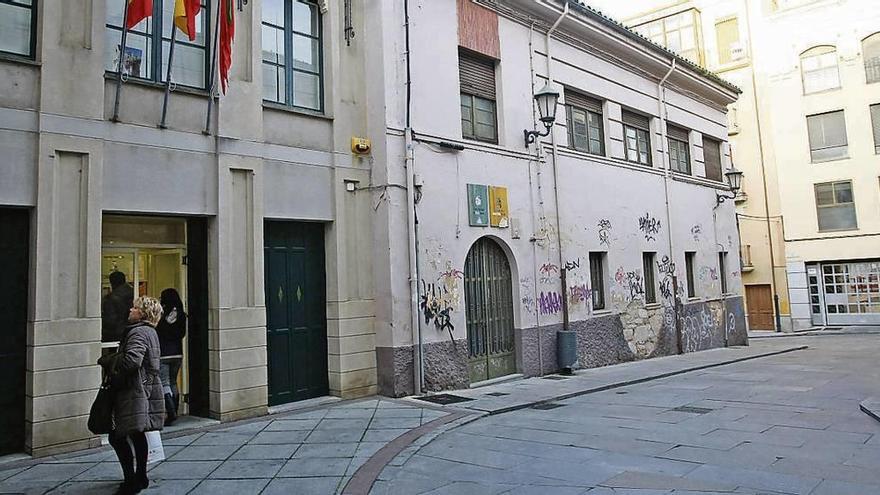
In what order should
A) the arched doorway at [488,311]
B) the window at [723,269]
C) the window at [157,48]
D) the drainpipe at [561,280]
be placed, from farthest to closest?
the window at [723,269]
the drainpipe at [561,280]
the arched doorway at [488,311]
the window at [157,48]

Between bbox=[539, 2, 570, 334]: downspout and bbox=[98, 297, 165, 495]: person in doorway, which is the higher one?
bbox=[539, 2, 570, 334]: downspout

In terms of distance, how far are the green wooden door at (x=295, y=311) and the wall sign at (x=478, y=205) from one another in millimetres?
2699

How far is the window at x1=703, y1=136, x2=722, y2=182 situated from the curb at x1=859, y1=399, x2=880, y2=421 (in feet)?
36.7

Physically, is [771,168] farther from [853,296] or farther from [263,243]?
[263,243]

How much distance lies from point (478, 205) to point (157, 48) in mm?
5499

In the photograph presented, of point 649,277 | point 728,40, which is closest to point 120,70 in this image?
point 649,277

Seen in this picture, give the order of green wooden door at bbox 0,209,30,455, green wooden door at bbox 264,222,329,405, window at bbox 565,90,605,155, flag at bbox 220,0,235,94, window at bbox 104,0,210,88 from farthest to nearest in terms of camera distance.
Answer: window at bbox 565,90,605,155
green wooden door at bbox 264,222,329,405
flag at bbox 220,0,235,94
window at bbox 104,0,210,88
green wooden door at bbox 0,209,30,455

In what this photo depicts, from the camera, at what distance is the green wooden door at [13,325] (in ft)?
21.9

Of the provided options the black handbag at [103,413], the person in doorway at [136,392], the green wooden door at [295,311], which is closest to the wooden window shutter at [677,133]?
the green wooden door at [295,311]

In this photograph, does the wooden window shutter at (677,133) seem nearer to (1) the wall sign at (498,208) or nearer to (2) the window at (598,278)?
(2) the window at (598,278)

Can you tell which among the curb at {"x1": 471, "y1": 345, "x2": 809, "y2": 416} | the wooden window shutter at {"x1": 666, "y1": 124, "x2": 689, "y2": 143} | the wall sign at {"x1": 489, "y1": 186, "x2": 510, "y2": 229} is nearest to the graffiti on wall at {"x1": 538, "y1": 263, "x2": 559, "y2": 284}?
the wall sign at {"x1": 489, "y1": 186, "x2": 510, "y2": 229}

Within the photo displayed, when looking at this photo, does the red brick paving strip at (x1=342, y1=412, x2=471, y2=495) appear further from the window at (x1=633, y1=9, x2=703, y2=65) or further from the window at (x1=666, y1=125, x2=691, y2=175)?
the window at (x1=633, y1=9, x2=703, y2=65)

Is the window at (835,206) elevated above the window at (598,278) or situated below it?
above

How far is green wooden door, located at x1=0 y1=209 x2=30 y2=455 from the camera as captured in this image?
6660mm
